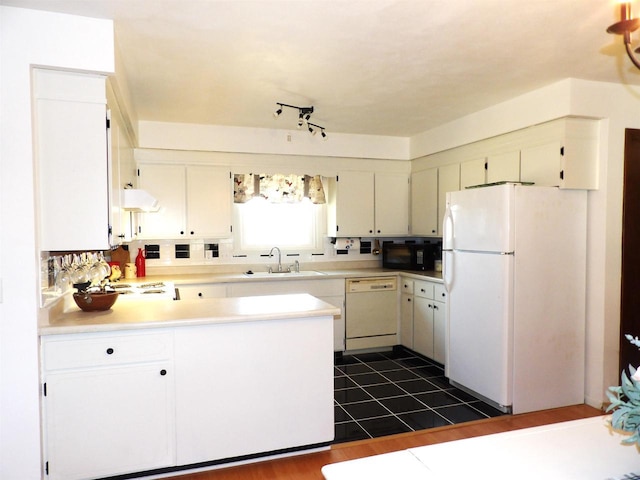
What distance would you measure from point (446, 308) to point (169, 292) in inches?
93.0

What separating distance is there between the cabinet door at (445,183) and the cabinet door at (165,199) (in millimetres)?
2684

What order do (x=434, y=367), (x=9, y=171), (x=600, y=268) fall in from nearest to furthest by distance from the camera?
(x=9, y=171) → (x=600, y=268) → (x=434, y=367)

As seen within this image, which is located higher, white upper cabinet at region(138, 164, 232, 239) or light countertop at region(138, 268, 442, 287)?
white upper cabinet at region(138, 164, 232, 239)

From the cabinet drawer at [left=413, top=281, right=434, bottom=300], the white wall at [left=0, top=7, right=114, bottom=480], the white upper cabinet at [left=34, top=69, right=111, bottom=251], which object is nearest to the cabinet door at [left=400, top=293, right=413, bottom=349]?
the cabinet drawer at [left=413, top=281, right=434, bottom=300]

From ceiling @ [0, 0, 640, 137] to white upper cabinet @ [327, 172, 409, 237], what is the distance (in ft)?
3.96

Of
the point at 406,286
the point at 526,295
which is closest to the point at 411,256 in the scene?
the point at 406,286

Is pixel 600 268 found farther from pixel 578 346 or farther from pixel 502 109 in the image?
pixel 502 109

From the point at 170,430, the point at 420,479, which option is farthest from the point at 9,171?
the point at 420,479

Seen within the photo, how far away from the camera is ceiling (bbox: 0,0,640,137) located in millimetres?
2117

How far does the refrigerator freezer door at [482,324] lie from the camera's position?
10.4ft

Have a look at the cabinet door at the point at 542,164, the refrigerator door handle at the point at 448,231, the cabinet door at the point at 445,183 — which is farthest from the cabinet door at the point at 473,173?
the refrigerator door handle at the point at 448,231

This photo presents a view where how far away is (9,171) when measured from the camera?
2.07 m

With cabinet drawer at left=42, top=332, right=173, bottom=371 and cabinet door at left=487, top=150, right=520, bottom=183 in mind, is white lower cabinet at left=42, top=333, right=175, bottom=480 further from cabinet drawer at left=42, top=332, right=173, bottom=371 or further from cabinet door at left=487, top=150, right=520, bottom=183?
cabinet door at left=487, top=150, right=520, bottom=183

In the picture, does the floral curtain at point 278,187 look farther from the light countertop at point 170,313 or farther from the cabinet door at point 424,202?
the light countertop at point 170,313
